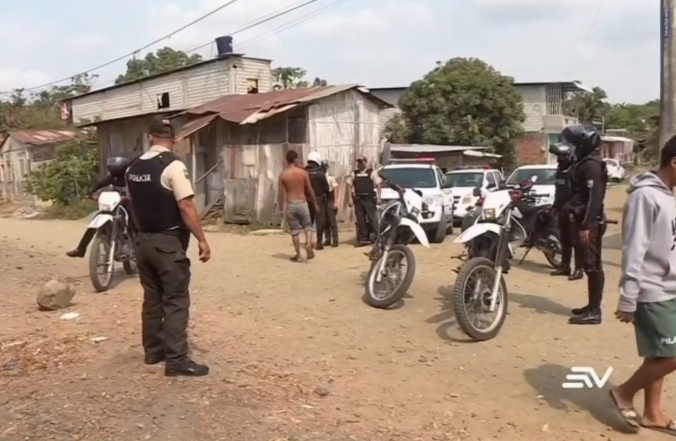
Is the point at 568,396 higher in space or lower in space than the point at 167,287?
lower

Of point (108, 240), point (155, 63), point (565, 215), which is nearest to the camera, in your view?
point (565, 215)

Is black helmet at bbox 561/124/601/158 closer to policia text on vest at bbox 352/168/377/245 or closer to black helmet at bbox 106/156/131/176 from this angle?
black helmet at bbox 106/156/131/176

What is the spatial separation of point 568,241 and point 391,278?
8.25ft

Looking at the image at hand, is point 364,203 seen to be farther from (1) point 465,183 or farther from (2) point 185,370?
(2) point 185,370

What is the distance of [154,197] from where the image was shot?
17.5 feet

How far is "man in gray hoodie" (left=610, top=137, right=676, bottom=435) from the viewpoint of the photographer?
4.25 meters

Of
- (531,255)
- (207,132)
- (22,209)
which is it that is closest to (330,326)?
(531,255)

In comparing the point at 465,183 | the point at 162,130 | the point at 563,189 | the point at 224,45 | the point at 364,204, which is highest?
the point at 224,45

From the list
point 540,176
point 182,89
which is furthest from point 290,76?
point 540,176

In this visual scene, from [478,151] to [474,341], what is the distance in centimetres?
2677

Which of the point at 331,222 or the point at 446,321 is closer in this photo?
the point at 446,321

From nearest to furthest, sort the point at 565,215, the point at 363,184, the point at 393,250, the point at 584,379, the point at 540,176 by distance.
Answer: the point at 584,379 < the point at 393,250 < the point at 565,215 < the point at 363,184 < the point at 540,176

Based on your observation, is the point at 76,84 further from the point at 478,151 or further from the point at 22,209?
the point at 478,151

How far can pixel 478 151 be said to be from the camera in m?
32.6
